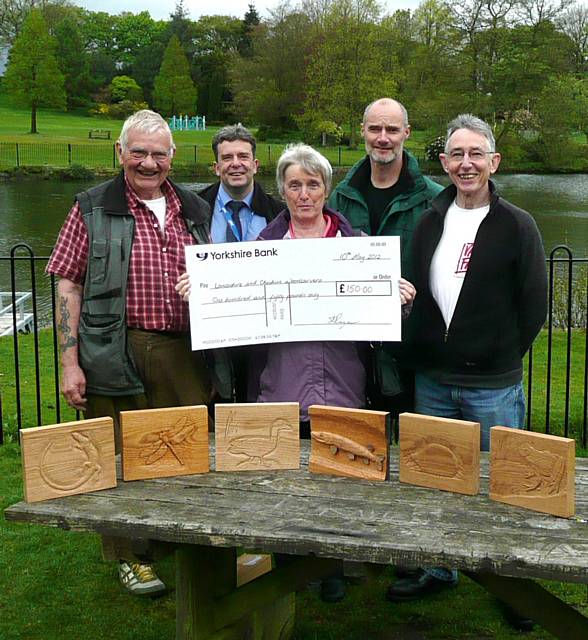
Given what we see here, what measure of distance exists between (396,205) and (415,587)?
1850mm

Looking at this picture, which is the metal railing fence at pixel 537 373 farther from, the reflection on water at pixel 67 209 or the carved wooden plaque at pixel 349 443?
the reflection on water at pixel 67 209

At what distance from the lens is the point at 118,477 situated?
10.6 feet

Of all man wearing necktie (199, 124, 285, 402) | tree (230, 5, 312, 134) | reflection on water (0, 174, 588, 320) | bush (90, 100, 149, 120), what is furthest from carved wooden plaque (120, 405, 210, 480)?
bush (90, 100, 149, 120)

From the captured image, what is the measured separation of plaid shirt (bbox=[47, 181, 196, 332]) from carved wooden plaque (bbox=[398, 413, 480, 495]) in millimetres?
1283

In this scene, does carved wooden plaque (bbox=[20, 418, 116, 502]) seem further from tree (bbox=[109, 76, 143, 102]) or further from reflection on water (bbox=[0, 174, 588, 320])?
tree (bbox=[109, 76, 143, 102])

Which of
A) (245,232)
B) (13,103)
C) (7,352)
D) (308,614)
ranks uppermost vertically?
(13,103)

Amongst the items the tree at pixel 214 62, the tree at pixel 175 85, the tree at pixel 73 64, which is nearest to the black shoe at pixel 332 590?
the tree at pixel 175 85

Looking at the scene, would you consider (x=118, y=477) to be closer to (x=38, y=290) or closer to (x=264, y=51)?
(x=38, y=290)

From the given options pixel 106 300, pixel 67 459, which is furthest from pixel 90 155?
pixel 67 459

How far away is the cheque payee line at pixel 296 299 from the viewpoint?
3.66m

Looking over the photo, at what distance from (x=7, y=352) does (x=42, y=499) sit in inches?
271

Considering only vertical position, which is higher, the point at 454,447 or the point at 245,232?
the point at 245,232

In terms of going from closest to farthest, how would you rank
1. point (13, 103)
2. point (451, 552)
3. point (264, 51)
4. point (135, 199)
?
point (451, 552) < point (135, 199) < point (264, 51) < point (13, 103)

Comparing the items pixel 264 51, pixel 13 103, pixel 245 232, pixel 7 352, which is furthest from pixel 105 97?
pixel 245 232
